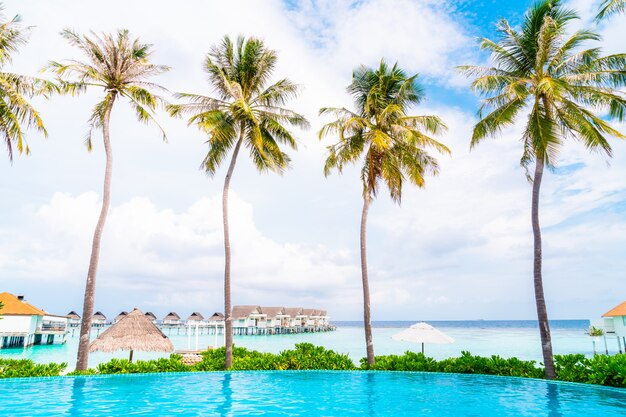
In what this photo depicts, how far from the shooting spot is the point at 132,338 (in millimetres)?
18875

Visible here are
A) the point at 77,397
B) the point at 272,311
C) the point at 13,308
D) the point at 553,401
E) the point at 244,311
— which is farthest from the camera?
A: the point at 272,311

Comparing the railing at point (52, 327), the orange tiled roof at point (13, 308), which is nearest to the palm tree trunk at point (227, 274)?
the orange tiled roof at point (13, 308)

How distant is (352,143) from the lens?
55.4 feet

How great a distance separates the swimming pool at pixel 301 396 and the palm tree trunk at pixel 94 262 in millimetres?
870

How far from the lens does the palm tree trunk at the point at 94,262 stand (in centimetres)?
1372

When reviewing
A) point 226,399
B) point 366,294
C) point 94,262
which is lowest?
point 226,399

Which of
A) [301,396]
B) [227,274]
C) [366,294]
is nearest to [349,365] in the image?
[366,294]

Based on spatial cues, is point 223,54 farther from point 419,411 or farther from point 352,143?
point 419,411

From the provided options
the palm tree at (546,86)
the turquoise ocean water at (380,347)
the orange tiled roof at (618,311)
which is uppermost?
the palm tree at (546,86)

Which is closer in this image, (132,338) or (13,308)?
(132,338)

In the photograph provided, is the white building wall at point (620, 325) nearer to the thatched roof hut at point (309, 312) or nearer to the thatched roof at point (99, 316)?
the thatched roof hut at point (309, 312)

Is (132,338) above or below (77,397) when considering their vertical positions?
above

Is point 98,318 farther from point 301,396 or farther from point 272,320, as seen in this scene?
point 301,396

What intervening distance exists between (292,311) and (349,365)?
65.2m
